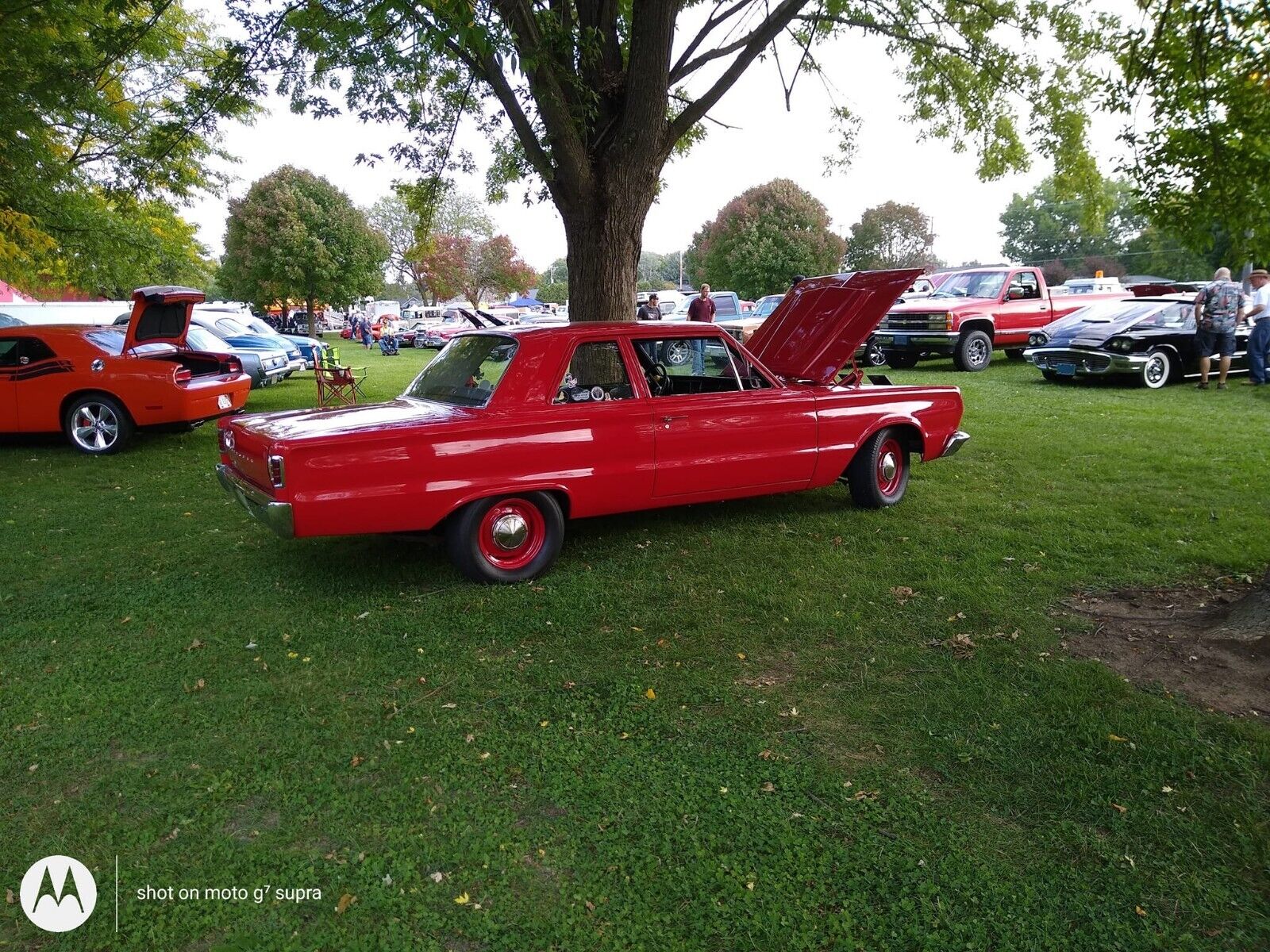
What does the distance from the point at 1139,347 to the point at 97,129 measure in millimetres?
16862

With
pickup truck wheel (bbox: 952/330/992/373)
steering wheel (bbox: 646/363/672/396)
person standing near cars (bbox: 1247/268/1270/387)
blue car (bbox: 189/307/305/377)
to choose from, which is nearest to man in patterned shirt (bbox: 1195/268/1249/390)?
person standing near cars (bbox: 1247/268/1270/387)

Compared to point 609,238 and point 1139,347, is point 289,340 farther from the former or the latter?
point 1139,347

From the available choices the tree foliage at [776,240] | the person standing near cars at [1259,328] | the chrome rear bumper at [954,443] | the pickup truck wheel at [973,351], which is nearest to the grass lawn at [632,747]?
the chrome rear bumper at [954,443]

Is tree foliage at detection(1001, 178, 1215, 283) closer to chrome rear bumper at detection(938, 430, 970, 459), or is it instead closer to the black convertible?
the black convertible

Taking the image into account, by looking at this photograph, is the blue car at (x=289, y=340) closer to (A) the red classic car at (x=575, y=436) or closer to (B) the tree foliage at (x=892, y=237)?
(A) the red classic car at (x=575, y=436)

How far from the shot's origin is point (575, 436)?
5160 millimetres

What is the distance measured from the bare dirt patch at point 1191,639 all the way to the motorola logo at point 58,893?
411cm

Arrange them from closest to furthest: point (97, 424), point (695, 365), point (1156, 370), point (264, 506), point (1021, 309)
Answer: point (264, 506)
point (695, 365)
point (97, 424)
point (1156, 370)
point (1021, 309)

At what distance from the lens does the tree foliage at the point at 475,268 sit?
6756cm

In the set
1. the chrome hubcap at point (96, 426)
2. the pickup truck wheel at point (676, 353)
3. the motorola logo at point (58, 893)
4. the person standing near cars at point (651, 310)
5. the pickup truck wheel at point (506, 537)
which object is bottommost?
the motorola logo at point (58, 893)

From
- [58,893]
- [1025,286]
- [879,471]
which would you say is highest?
[1025,286]

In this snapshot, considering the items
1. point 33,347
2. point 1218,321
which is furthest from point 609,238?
point 1218,321

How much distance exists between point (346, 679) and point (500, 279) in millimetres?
68632

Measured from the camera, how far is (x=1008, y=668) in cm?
394
